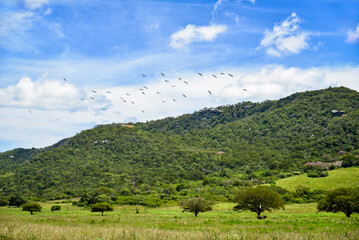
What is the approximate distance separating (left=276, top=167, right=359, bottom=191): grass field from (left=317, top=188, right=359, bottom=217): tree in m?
50.7

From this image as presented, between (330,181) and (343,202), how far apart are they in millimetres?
61704

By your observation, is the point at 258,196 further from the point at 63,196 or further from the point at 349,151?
the point at 349,151

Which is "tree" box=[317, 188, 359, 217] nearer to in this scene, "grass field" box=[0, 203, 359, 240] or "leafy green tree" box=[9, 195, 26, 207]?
"grass field" box=[0, 203, 359, 240]

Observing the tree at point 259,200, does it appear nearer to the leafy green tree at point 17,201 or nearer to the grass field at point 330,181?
the grass field at point 330,181

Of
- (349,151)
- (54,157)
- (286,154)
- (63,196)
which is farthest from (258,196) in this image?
(54,157)

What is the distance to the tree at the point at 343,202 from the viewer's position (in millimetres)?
42094

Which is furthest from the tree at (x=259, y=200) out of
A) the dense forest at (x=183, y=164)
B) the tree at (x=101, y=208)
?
the dense forest at (x=183, y=164)

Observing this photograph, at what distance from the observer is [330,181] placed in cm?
9588

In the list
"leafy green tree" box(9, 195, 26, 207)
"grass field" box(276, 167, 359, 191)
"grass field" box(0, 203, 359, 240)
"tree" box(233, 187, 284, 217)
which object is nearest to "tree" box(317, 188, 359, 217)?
"grass field" box(0, 203, 359, 240)

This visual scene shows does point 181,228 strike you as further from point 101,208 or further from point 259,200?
point 101,208

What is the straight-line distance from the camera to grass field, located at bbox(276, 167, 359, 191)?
3558 inches

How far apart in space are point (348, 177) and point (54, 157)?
170466 millimetres

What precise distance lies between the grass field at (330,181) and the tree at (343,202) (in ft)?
166

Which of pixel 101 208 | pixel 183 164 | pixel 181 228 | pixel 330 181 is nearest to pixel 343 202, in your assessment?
pixel 181 228
